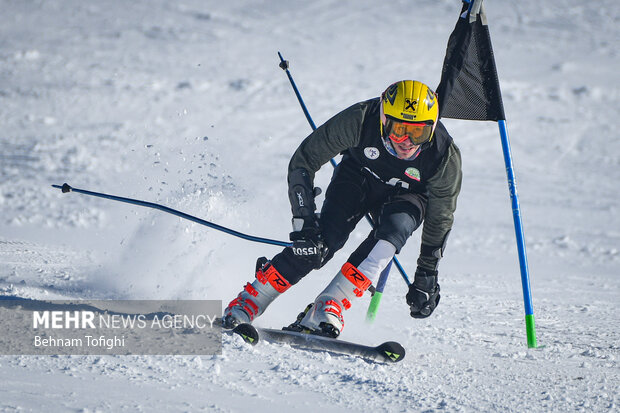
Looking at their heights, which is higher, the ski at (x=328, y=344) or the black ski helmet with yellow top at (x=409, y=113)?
the black ski helmet with yellow top at (x=409, y=113)

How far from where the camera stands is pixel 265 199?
10406 millimetres

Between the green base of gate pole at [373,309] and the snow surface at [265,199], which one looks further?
the green base of gate pole at [373,309]

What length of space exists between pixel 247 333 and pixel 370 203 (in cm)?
144

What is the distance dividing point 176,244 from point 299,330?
219cm

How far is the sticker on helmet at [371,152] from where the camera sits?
4.49 meters

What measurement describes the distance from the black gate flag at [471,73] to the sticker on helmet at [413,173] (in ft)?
3.56

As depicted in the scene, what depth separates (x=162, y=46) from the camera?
22203 mm

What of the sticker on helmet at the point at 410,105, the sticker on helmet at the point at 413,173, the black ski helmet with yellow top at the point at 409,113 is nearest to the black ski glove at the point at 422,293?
the sticker on helmet at the point at 413,173

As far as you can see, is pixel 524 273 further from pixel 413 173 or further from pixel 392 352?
pixel 392 352

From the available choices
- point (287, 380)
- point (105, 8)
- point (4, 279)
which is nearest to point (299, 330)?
point (287, 380)

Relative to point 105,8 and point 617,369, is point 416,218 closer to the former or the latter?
point 617,369

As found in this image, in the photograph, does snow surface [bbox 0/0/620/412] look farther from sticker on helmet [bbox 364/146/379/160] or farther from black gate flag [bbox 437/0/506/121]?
black gate flag [bbox 437/0/506/121]

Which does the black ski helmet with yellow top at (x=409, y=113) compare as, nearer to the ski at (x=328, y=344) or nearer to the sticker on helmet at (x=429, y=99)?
the sticker on helmet at (x=429, y=99)

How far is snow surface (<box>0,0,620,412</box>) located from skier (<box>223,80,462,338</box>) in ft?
1.51
